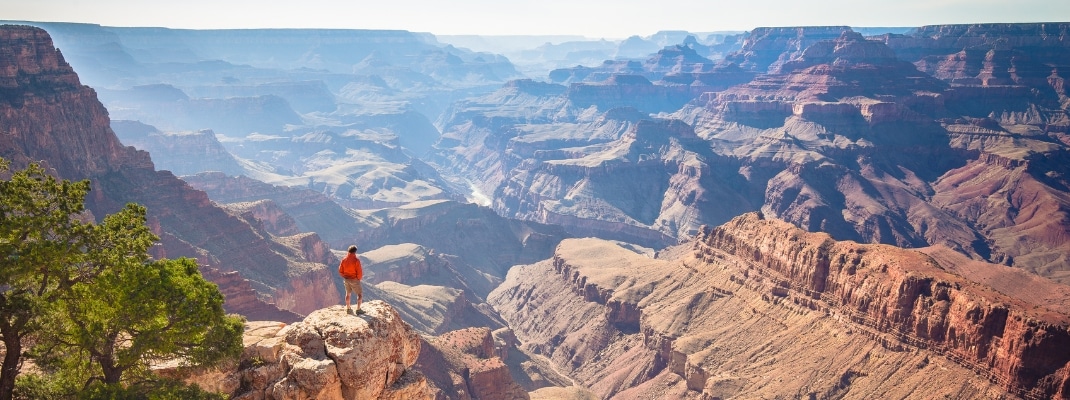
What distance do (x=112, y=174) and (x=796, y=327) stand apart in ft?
289

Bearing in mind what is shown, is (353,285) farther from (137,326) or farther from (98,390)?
(98,390)

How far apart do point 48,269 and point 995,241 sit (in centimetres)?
18455

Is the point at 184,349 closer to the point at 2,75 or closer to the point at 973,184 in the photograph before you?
the point at 2,75

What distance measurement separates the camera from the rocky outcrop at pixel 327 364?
92.7 feet

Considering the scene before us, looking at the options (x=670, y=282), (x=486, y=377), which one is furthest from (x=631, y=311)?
(x=486, y=377)

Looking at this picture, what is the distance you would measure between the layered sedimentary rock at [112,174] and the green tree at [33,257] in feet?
225

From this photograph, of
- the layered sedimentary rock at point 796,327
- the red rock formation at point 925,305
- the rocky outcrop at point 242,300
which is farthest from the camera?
the rocky outcrop at point 242,300

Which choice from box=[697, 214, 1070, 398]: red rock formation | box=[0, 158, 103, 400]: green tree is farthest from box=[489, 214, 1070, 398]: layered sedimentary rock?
box=[0, 158, 103, 400]: green tree

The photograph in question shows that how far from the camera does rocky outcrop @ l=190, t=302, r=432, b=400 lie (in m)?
28.3

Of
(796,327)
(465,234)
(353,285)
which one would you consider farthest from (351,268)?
(465,234)

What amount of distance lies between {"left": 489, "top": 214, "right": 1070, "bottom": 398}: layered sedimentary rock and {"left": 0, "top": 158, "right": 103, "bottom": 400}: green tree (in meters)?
64.6

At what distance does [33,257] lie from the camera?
25859 millimetres

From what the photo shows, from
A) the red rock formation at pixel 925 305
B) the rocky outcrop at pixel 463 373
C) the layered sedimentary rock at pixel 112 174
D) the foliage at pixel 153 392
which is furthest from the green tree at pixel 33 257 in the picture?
the layered sedimentary rock at pixel 112 174

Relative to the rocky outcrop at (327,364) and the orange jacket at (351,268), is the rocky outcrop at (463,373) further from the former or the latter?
the rocky outcrop at (327,364)
